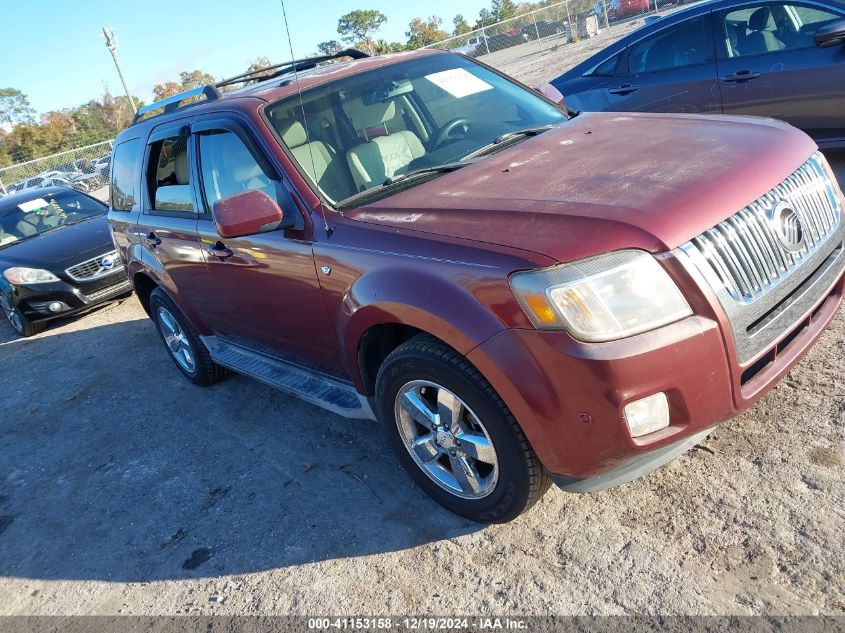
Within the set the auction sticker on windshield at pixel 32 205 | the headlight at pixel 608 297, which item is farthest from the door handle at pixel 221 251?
the auction sticker on windshield at pixel 32 205

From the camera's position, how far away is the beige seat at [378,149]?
3354mm

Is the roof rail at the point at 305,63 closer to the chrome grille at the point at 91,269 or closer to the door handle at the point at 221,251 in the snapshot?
the door handle at the point at 221,251

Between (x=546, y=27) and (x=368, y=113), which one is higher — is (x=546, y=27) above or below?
above

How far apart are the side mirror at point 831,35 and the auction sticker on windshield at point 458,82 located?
3.17m

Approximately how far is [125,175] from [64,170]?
25.3m

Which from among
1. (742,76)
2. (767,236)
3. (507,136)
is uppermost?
(507,136)

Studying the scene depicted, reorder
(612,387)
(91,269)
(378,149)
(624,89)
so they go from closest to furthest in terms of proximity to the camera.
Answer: (612,387)
(378,149)
(624,89)
(91,269)

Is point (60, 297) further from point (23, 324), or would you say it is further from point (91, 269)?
point (23, 324)

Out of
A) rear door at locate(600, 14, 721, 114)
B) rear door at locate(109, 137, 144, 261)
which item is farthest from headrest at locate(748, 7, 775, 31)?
rear door at locate(109, 137, 144, 261)

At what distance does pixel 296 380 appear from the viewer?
150 inches

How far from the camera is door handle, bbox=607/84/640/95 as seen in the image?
671 centimetres

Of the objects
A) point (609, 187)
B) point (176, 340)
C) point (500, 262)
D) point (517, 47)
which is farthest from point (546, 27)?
point (500, 262)

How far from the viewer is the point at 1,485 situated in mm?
4547

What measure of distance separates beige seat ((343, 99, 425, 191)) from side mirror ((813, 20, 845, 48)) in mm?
3847
